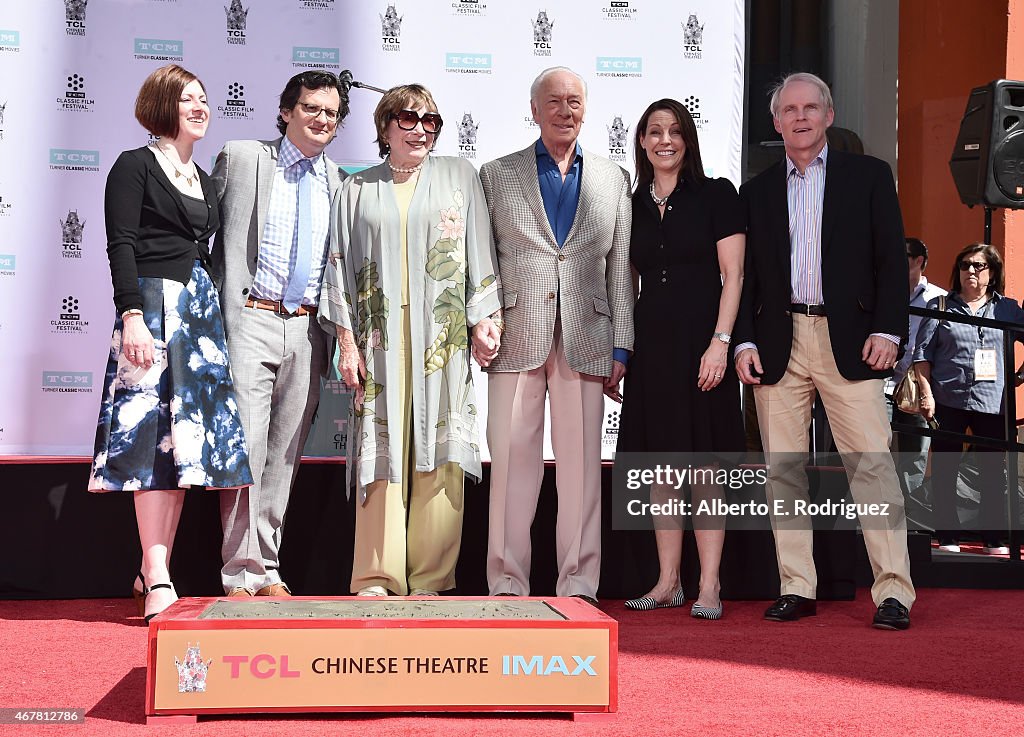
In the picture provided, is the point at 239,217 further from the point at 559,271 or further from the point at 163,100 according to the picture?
the point at 559,271

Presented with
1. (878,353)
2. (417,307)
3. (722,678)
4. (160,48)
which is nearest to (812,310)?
(878,353)

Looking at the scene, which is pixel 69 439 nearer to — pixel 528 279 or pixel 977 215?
pixel 528 279

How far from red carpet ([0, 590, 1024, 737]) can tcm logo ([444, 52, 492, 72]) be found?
2.46 metres

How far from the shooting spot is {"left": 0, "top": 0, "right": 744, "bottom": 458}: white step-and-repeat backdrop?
15.4 feet

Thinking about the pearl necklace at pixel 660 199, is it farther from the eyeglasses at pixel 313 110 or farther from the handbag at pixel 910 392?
the handbag at pixel 910 392

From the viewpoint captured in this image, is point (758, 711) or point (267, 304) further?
point (267, 304)

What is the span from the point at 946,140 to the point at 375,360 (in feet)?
18.1

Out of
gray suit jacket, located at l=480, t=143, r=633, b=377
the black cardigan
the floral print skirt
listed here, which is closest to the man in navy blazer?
gray suit jacket, located at l=480, t=143, r=633, b=377

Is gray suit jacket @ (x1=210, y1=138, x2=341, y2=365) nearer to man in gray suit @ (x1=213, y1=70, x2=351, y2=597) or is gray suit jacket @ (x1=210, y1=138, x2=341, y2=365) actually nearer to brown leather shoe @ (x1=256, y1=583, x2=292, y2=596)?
man in gray suit @ (x1=213, y1=70, x2=351, y2=597)

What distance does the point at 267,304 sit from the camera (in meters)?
3.40

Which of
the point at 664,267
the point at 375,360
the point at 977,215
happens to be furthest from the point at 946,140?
the point at 375,360

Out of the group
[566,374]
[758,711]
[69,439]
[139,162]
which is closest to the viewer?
[758,711]

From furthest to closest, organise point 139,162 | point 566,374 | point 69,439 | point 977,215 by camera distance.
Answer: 1. point 977,215
2. point 69,439
3. point 566,374
4. point 139,162

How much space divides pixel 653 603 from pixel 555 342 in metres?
0.89
